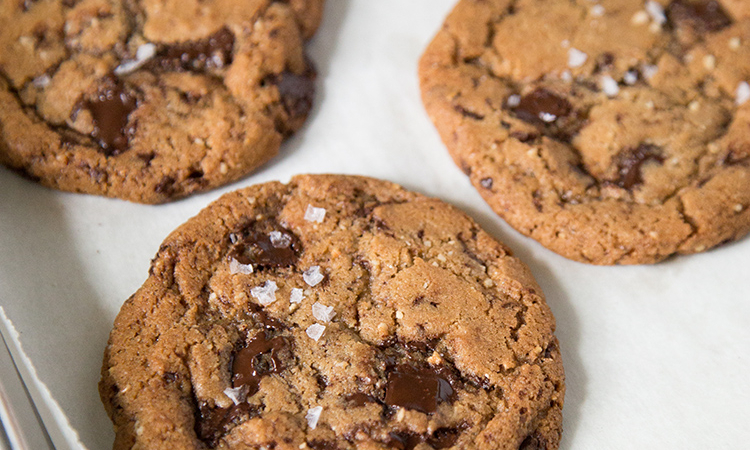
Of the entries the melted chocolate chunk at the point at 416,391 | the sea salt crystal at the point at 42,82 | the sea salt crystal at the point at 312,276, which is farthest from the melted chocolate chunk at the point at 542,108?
the sea salt crystal at the point at 42,82

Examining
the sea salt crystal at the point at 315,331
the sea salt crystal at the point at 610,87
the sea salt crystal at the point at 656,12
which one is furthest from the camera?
the sea salt crystal at the point at 656,12

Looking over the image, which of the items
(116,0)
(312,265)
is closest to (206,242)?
(312,265)

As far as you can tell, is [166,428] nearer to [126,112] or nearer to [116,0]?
[126,112]

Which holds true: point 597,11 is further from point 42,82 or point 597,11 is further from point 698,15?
point 42,82

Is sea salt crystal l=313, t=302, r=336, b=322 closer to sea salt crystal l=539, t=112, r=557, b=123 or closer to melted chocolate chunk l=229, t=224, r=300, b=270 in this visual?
melted chocolate chunk l=229, t=224, r=300, b=270

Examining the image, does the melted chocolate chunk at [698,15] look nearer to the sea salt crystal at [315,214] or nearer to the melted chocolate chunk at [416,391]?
the sea salt crystal at [315,214]

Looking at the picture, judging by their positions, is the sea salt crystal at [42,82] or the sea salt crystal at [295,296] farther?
the sea salt crystal at [42,82]

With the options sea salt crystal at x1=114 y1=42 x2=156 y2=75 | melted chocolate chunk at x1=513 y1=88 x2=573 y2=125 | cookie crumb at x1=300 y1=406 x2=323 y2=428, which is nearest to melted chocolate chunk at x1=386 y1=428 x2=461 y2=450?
cookie crumb at x1=300 y1=406 x2=323 y2=428
